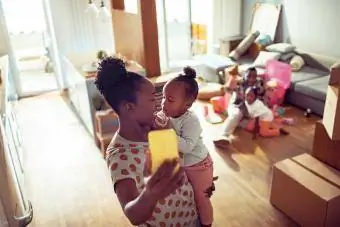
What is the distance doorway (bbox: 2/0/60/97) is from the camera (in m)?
5.32

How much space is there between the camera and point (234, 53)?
5113 mm

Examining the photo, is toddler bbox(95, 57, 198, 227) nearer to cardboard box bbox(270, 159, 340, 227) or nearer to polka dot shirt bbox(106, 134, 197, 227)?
polka dot shirt bbox(106, 134, 197, 227)

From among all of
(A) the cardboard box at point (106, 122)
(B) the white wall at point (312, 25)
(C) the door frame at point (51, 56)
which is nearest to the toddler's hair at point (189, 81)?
(A) the cardboard box at point (106, 122)

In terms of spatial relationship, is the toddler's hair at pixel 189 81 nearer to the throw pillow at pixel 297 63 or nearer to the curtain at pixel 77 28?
the throw pillow at pixel 297 63

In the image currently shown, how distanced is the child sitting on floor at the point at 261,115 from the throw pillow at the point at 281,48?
4.62 feet

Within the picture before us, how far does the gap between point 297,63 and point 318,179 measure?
8.47 feet

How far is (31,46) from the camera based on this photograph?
22.9ft

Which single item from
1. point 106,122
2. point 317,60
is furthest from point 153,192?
point 317,60

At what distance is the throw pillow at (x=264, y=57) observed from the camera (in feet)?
15.1

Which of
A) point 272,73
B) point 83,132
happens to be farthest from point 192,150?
point 272,73

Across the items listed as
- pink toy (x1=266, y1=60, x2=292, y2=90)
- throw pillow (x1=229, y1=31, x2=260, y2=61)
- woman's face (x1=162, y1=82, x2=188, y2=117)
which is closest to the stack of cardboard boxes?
woman's face (x1=162, y1=82, x2=188, y2=117)

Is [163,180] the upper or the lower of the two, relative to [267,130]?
upper

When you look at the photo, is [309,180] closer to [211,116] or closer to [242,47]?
[211,116]

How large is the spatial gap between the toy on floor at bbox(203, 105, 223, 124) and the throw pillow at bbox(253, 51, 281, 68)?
1038 millimetres
